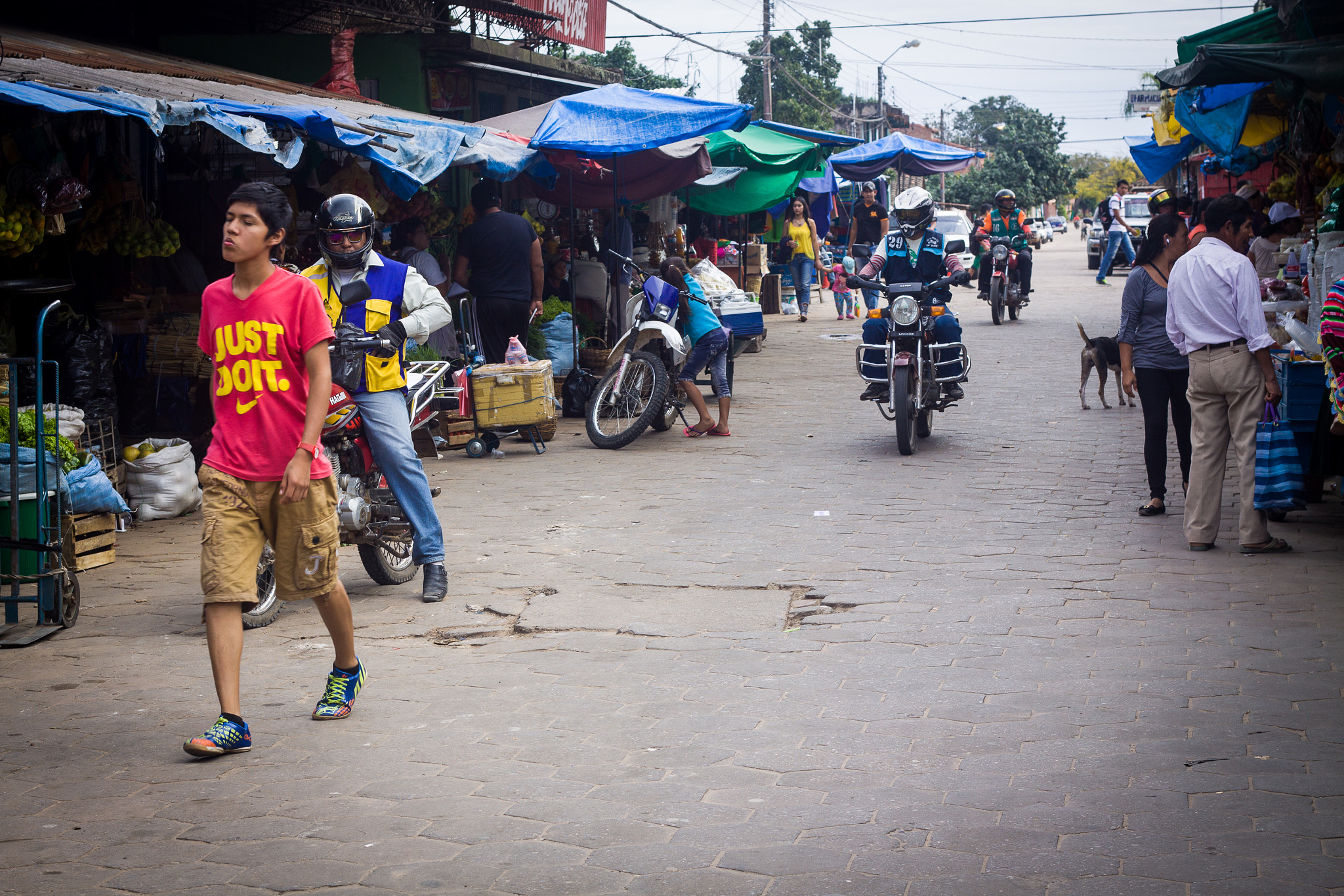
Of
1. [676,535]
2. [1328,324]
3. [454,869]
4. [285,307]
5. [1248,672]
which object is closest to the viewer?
[454,869]

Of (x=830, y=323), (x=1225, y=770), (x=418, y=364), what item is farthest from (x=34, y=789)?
(x=830, y=323)

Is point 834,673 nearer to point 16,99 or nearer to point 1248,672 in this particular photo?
point 1248,672

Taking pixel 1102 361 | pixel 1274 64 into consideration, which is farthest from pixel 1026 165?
pixel 1274 64

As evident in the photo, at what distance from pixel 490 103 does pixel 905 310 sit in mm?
11250

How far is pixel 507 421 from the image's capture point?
1086 cm

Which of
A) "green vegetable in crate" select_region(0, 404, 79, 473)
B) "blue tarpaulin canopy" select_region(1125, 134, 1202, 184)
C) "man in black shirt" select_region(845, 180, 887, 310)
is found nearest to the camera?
"green vegetable in crate" select_region(0, 404, 79, 473)

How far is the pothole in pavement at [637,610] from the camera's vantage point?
5.82 meters

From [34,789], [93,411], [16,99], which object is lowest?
[34,789]

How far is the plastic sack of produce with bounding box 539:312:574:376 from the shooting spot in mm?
13391

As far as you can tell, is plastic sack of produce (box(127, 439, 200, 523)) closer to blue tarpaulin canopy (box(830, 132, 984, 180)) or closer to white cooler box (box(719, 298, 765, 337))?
white cooler box (box(719, 298, 765, 337))

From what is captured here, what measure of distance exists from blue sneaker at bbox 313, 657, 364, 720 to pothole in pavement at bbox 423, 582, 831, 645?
997mm

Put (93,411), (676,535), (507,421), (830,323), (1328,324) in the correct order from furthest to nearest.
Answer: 1. (830,323)
2. (507,421)
3. (93,411)
4. (676,535)
5. (1328,324)

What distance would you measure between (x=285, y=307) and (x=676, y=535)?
3.66 m

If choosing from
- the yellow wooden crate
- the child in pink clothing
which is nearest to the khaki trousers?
the yellow wooden crate
